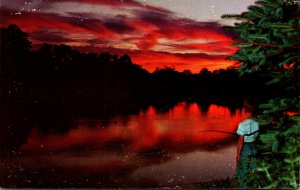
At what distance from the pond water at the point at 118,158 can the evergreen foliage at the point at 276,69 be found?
72 cm

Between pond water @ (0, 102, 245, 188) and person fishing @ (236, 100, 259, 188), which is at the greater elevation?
person fishing @ (236, 100, 259, 188)

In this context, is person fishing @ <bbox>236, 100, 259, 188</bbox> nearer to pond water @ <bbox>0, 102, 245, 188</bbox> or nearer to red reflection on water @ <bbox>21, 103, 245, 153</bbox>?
pond water @ <bbox>0, 102, 245, 188</bbox>

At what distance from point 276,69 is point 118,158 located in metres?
15.7

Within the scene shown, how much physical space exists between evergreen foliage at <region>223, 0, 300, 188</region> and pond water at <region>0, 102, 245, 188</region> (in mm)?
717

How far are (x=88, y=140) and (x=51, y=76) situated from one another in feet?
95.3

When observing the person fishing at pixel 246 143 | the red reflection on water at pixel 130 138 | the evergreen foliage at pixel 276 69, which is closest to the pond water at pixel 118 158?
the red reflection on water at pixel 130 138

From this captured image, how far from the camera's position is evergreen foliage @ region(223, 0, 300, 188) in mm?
3375

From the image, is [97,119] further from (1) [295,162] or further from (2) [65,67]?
(1) [295,162]

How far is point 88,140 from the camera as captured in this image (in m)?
22.9

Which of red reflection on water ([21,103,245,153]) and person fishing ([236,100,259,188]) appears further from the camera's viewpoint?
red reflection on water ([21,103,245,153])

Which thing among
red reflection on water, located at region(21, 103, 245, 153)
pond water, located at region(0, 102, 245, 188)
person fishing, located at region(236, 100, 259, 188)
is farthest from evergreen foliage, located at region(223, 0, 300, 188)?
red reflection on water, located at region(21, 103, 245, 153)

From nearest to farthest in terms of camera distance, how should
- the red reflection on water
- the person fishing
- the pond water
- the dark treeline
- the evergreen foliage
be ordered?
the evergreen foliage, the person fishing, the pond water, the red reflection on water, the dark treeline

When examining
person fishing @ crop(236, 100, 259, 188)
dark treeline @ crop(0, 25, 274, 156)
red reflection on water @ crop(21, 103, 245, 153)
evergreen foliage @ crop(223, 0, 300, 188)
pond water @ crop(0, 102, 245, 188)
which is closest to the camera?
evergreen foliage @ crop(223, 0, 300, 188)

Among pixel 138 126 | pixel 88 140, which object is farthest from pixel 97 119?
pixel 88 140
